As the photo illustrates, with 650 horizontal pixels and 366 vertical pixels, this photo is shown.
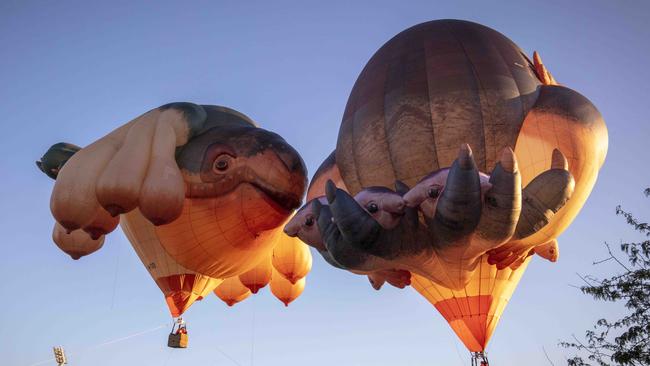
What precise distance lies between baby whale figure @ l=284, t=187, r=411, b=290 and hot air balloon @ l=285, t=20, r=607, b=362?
1.1 inches

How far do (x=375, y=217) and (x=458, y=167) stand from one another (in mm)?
1311

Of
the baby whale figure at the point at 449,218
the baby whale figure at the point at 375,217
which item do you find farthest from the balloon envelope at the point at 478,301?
the baby whale figure at the point at 449,218

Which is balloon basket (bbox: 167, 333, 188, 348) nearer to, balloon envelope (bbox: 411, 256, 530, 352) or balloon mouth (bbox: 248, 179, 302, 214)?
balloon mouth (bbox: 248, 179, 302, 214)

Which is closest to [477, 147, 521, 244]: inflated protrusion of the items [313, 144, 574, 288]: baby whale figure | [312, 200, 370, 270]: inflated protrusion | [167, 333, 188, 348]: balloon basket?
[313, 144, 574, 288]: baby whale figure

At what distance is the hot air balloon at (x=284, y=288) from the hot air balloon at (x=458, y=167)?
4.03 meters

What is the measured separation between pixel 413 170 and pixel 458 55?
2063mm

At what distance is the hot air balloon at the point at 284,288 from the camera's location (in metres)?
13.3

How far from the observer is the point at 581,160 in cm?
798

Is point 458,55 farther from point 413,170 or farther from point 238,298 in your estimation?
point 238,298

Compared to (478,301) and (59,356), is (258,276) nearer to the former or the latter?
(478,301)

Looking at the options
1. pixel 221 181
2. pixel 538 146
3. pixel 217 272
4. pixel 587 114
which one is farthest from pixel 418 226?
pixel 217 272

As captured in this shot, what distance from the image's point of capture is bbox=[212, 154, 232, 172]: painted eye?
32.2 ft

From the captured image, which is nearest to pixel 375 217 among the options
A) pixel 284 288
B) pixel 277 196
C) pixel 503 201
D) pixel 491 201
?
pixel 491 201

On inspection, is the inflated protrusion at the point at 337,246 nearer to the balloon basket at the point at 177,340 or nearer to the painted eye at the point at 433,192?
the painted eye at the point at 433,192
